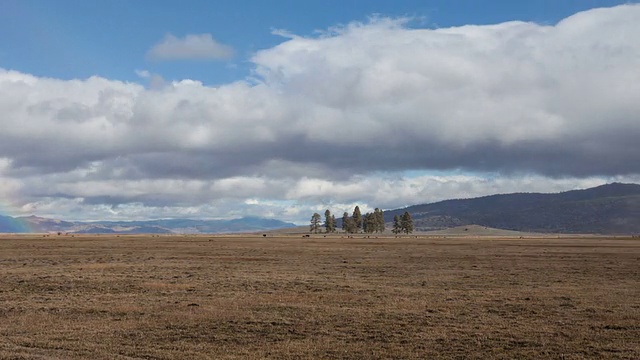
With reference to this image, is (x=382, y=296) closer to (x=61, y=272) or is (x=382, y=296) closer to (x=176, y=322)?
(x=176, y=322)

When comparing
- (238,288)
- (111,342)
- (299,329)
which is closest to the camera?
(111,342)

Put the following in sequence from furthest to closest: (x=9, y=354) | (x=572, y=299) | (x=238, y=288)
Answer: (x=238, y=288) → (x=572, y=299) → (x=9, y=354)

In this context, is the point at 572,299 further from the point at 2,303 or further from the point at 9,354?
the point at 2,303

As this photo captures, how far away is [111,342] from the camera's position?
1938 cm

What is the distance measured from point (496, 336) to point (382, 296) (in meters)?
11.0

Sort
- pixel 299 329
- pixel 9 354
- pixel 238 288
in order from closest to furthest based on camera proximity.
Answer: pixel 9 354 → pixel 299 329 → pixel 238 288

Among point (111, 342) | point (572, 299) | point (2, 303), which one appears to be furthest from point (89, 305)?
point (572, 299)

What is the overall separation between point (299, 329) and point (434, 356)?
245 inches

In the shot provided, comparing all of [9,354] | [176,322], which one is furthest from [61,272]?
[9,354]

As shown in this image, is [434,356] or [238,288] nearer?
[434,356]

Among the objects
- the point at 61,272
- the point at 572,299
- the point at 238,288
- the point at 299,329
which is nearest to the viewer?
the point at 299,329

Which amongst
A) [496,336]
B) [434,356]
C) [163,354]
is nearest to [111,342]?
[163,354]

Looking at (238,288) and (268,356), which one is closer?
(268,356)

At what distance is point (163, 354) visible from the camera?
17.6m
